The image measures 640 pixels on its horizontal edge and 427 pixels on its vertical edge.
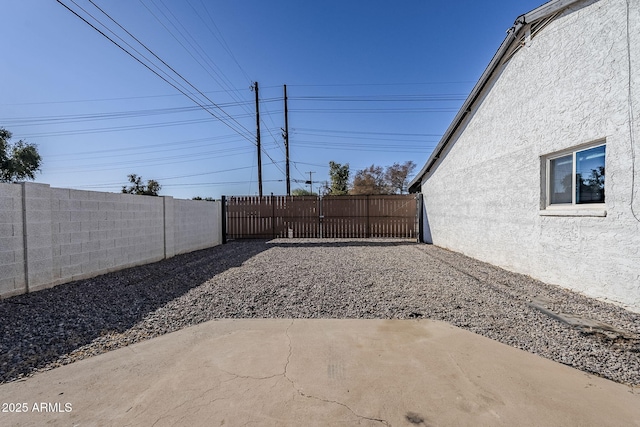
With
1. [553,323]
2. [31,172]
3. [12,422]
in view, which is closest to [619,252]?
[553,323]

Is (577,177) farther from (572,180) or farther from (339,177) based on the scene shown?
(339,177)

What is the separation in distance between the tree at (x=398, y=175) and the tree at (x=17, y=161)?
34.6 meters

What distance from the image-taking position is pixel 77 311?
3.87m

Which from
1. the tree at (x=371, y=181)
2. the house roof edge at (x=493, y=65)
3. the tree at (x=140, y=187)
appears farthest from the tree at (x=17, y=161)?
the tree at (x=371, y=181)

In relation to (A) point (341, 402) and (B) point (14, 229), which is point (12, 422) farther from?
(B) point (14, 229)

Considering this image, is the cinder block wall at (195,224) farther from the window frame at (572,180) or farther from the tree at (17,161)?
the tree at (17,161)

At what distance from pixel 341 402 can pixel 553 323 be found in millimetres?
2926

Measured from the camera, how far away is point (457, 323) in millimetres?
3434

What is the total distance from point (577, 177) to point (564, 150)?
0.50 meters

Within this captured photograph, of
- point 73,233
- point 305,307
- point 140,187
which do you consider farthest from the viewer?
point 140,187

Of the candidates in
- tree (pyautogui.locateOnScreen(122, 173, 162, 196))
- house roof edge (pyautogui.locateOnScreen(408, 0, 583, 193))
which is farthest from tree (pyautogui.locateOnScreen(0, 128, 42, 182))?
house roof edge (pyautogui.locateOnScreen(408, 0, 583, 193))

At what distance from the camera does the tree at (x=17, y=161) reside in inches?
638

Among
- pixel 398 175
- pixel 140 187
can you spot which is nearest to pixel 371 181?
pixel 398 175

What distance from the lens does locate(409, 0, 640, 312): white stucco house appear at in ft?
12.6
